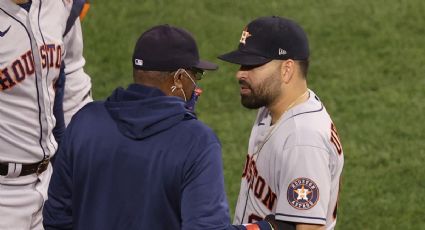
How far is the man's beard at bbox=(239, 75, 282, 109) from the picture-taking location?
18.0ft

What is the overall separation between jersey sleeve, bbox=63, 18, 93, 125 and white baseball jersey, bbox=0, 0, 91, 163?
0.33m

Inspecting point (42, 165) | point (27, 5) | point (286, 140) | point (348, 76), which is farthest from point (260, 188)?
point (348, 76)

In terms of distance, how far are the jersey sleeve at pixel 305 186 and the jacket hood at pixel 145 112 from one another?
0.70 meters

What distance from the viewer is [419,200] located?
8.98 m

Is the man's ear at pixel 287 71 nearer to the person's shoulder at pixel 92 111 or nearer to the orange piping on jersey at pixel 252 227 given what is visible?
the orange piping on jersey at pixel 252 227

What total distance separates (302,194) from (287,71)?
2.22 ft

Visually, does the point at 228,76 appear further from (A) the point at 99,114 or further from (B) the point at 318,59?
(A) the point at 99,114

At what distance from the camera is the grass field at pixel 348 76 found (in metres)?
9.21

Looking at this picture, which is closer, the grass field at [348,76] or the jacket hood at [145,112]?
the jacket hood at [145,112]

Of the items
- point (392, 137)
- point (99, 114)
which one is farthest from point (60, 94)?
point (392, 137)

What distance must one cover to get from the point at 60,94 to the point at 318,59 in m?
5.36

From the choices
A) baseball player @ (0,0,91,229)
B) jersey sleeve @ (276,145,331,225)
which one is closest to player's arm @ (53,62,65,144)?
baseball player @ (0,0,91,229)

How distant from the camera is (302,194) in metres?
5.20

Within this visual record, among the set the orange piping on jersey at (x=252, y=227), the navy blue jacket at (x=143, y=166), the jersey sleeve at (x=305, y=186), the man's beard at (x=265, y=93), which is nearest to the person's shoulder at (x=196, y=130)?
the navy blue jacket at (x=143, y=166)
